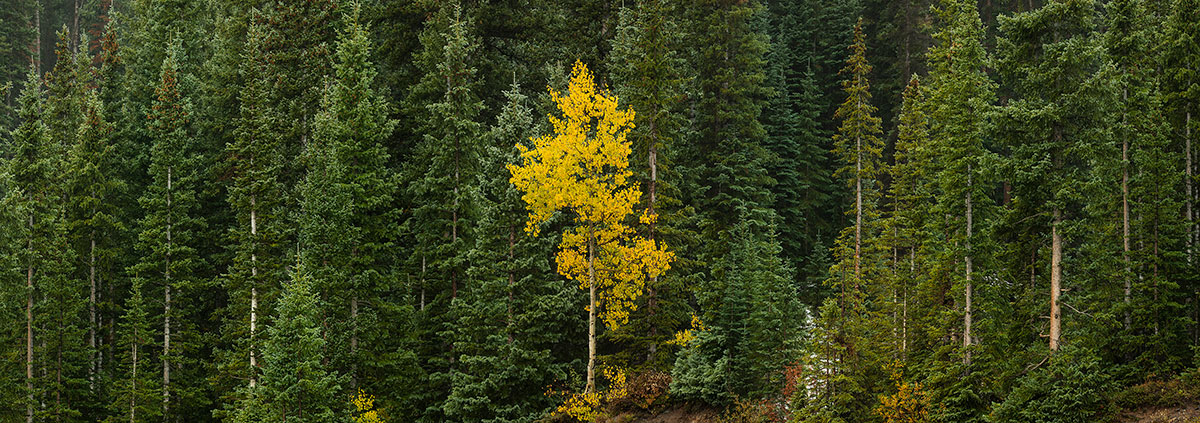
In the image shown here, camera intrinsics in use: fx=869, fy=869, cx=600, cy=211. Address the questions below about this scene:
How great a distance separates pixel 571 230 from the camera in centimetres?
3094

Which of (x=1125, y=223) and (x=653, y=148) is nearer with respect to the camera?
(x=1125, y=223)

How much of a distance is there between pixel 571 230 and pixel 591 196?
263 cm

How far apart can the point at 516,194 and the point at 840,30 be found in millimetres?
40518

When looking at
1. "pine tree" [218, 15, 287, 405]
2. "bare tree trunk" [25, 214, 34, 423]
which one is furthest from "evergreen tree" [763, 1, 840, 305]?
"bare tree trunk" [25, 214, 34, 423]

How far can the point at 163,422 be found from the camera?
127 feet

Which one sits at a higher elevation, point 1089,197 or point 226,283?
point 1089,197

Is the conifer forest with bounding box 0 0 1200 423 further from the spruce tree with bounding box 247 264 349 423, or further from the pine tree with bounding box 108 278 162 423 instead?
the pine tree with bounding box 108 278 162 423

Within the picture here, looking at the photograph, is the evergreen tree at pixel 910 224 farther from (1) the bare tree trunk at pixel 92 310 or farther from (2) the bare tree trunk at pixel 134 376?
(1) the bare tree trunk at pixel 92 310

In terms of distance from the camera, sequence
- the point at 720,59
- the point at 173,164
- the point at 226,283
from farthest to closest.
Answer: the point at 720,59
the point at 173,164
the point at 226,283

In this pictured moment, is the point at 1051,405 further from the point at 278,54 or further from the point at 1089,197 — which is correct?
the point at 278,54

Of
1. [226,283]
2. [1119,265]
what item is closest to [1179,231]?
[1119,265]

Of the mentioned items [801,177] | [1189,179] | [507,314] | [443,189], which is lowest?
[507,314]

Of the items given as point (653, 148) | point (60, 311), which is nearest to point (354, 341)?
point (653, 148)

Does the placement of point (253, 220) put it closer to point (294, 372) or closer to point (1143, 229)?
point (294, 372)
